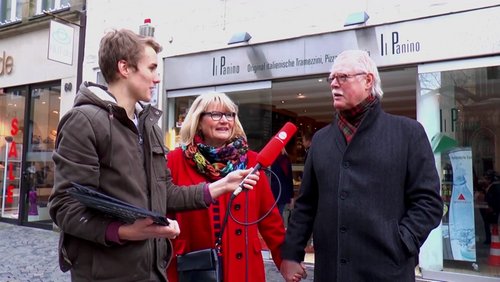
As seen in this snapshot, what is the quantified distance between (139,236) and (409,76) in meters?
5.96

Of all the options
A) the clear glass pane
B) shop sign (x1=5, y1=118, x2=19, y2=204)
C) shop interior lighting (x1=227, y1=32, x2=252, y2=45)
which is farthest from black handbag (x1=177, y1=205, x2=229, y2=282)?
shop sign (x1=5, y1=118, x2=19, y2=204)

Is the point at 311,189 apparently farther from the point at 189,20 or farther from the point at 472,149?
the point at 189,20

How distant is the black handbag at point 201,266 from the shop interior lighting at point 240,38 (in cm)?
575

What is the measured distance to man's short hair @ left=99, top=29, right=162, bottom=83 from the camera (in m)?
2.02

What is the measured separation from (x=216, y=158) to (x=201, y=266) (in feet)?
2.20

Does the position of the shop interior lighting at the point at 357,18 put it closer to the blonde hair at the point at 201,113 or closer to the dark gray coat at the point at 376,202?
the blonde hair at the point at 201,113

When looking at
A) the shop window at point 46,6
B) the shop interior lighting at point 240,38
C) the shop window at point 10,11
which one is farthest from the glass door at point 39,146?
the shop interior lighting at point 240,38

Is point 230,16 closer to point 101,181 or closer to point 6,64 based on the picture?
point 101,181

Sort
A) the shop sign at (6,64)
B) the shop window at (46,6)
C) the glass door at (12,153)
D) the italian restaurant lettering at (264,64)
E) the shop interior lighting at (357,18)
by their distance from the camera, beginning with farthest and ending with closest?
the shop sign at (6,64) < the glass door at (12,153) < the shop window at (46,6) < the italian restaurant lettering at (264,64) < the shop interior lighting at (357,18)

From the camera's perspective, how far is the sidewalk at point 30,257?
6.32 m

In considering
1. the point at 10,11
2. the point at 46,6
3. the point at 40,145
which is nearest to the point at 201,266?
the point at 40,145

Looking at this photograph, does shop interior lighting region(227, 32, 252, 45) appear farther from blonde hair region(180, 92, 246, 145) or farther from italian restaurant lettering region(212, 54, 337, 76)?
blonde hair region(180, 92, 246, 145)

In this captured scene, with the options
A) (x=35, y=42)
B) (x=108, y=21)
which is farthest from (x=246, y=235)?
(x=35, y=42)

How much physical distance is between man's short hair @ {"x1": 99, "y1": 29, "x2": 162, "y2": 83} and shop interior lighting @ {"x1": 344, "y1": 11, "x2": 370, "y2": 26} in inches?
209
